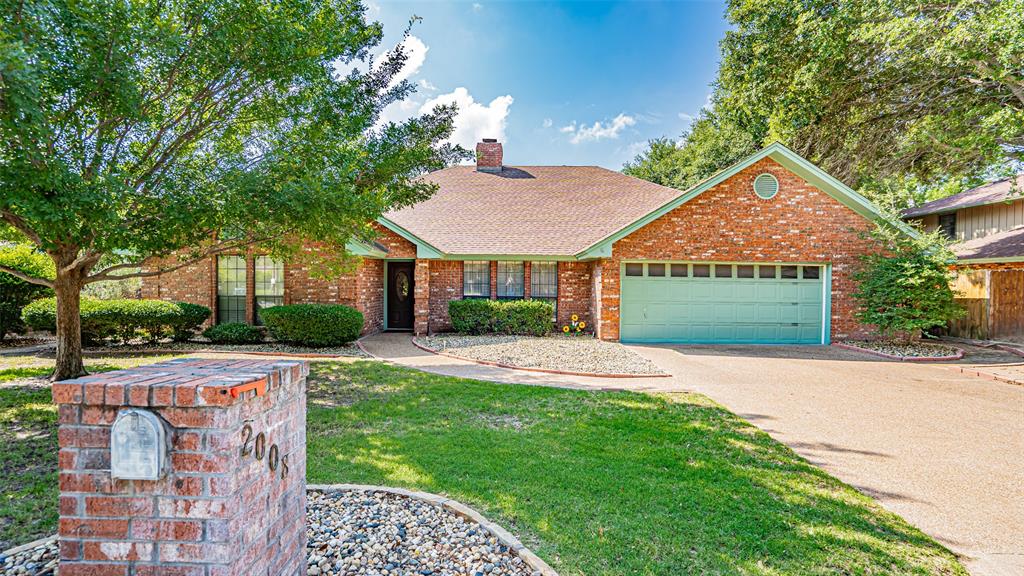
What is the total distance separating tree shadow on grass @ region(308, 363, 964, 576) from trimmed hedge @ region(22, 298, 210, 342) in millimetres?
7879

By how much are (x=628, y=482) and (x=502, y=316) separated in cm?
953

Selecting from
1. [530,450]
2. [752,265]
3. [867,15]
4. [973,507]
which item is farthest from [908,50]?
[530,450]

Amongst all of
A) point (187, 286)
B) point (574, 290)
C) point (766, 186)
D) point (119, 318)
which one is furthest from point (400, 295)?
point (766, 186)

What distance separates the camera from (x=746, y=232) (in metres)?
13.0

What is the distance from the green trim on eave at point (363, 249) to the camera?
12.0m

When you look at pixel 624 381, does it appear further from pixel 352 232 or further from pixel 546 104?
pixel 546 104

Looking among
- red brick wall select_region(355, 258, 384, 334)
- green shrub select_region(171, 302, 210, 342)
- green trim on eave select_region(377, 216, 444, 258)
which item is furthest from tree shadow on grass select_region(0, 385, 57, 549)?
green trim on eave select_region(377, 216, 444, 258)

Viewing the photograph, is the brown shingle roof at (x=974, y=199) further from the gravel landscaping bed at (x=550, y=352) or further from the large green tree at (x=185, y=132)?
the large green tree at (x=185, y=132)

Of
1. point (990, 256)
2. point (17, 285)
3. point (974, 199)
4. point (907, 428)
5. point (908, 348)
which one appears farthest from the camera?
point (974, 199)

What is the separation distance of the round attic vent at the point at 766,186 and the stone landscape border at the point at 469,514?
12.6m

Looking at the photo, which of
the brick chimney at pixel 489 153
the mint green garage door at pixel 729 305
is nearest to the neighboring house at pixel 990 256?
the mint green garage door at pixel 729 305

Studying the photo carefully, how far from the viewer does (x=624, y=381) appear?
27.9 feet

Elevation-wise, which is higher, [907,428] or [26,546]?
[26,546]

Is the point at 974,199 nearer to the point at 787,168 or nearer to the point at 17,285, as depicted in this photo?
the point at 787,168
